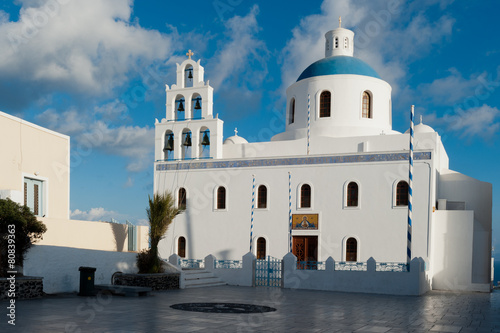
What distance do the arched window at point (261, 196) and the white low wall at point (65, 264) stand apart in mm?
7305

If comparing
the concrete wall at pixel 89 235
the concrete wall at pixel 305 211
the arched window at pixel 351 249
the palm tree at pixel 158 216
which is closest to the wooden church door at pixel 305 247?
the concrete wall at pixel 305 211

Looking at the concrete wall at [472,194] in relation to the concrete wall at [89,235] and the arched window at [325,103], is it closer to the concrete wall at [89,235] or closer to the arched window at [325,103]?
the arched window at [325,103]

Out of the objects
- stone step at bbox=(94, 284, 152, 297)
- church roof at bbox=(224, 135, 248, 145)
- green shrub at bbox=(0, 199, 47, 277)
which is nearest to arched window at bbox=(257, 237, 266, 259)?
church roof at bbox=(224, 135, 248, 145)

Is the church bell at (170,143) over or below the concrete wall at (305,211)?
over

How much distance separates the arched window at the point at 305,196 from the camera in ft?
69.5

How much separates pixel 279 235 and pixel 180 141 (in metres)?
6.23

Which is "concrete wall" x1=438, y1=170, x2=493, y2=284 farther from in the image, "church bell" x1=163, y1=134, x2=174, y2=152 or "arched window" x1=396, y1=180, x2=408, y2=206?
"church bell" x1=163, y1=134, x2=174, y2=152

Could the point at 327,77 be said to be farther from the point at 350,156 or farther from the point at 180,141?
the point at 180,141

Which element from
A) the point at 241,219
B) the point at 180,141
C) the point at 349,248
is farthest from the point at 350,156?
the point at 180,141

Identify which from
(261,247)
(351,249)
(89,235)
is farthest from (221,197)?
(89,235)

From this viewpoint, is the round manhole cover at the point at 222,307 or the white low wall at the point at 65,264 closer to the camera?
the round manhole cover at the point at 222,307

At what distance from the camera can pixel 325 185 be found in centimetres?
2089

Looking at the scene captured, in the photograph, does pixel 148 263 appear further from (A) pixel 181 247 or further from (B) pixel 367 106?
(B) pixel 367 106

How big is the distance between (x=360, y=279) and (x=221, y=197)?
26.9 feet
